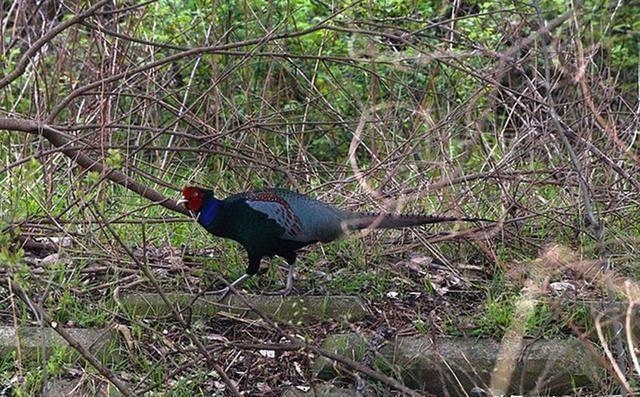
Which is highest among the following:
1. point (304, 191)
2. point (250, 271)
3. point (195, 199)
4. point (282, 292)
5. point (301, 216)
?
point (195, 199)

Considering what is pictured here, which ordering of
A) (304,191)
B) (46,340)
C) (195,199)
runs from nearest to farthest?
(46,340) → (195,199) → (304,191)

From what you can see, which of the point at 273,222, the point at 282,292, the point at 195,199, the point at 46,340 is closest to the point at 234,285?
the point at 282,292

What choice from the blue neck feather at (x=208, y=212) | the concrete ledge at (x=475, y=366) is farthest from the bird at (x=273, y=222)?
the concrete ledge at (x=475, y=366)

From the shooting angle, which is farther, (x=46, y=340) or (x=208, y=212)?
(x=208, y=212)

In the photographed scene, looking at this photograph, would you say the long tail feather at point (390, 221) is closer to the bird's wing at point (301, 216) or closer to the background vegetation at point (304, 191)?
the bird's wing at point (301, 216)

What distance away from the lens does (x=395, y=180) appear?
618 centimetres

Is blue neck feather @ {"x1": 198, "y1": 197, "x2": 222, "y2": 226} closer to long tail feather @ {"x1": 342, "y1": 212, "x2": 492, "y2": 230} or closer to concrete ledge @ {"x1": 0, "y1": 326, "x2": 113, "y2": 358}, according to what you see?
long tail feather @ {"x1": 342, "y1": 212, "x2": 492, "y2": 230}

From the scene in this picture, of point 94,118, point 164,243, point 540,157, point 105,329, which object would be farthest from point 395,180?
point 105,329

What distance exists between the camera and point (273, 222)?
5129 mm

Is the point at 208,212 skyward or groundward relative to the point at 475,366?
skyward

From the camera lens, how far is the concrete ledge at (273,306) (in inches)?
193

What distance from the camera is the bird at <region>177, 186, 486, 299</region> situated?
16.8 feet

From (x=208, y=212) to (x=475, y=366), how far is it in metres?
1.53

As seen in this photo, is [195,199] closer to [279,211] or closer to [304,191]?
[279,211]
